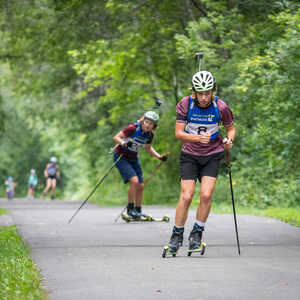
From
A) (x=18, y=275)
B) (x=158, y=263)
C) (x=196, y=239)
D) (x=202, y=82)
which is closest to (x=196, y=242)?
(x=196, y=239)

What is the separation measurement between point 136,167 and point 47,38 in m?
9.32

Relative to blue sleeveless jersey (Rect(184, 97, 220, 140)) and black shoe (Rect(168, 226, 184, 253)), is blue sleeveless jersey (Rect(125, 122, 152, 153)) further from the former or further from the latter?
black shoe (Rect(168, 226, 184, 253))

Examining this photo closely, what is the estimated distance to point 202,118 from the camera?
328 inches

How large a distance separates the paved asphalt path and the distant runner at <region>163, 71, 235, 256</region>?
32 cm

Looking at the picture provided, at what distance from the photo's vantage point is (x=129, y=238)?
407 inches

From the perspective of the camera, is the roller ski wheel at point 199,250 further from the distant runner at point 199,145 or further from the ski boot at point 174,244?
the ski boot at point 174,244

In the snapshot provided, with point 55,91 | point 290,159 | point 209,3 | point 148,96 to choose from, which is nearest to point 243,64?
point 290,159

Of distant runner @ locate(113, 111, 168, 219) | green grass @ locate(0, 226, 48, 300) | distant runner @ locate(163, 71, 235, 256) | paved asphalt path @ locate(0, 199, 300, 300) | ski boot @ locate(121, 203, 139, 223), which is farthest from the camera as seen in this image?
ski boot @ locate(121, 203, 139, 223)

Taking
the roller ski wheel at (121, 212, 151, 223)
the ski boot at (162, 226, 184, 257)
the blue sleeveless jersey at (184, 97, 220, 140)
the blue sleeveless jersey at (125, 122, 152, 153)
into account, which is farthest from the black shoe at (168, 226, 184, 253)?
the roller ski wheel at (121, 212, 151, 223)

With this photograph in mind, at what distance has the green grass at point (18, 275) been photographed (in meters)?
5.69

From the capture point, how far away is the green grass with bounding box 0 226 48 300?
5694mm

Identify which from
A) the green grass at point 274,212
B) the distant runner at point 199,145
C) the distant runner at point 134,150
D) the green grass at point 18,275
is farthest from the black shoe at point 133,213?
the distant runner at point 199,145

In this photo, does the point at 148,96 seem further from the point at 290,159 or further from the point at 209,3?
the point at 290,159

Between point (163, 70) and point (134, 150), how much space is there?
33.8 ft
